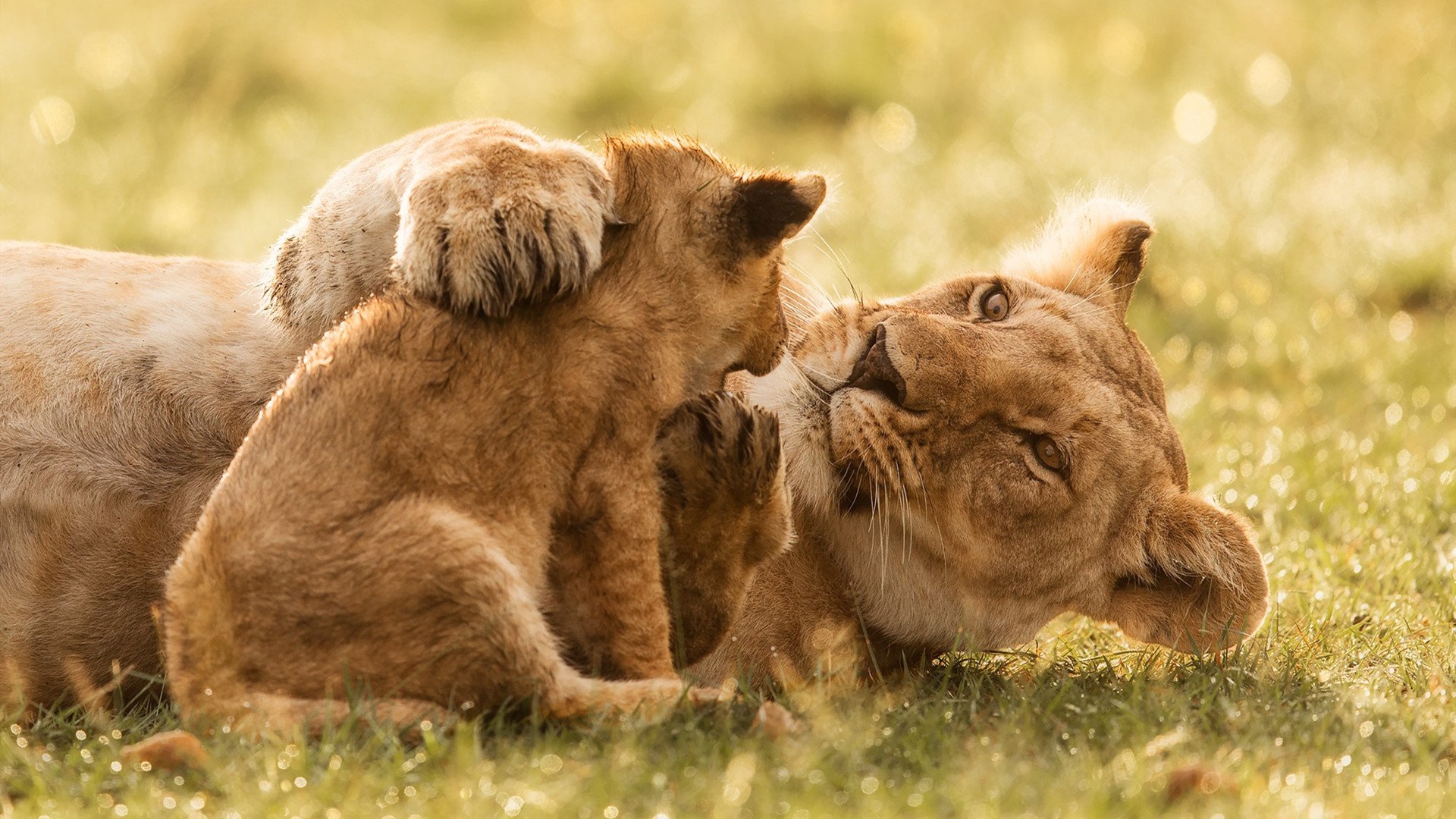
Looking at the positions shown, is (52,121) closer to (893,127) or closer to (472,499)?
(893,127)

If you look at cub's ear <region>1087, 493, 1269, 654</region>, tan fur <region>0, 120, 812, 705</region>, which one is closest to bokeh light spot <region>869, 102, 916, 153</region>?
cub's ear <region>1087, 493, 1269, 654</region>

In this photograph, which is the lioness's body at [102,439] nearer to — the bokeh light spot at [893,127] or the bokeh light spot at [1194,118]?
the bokeh light spot at [893,127]

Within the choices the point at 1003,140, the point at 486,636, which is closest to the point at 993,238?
the point at 1003,140

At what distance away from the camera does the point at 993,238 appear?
26.9ft

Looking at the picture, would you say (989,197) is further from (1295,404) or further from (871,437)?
(871,437)

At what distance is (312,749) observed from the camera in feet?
8.62

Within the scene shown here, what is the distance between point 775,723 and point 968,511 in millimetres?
998

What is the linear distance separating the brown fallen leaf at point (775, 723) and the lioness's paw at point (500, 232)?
0.82 m

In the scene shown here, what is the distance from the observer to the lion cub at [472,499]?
260cm

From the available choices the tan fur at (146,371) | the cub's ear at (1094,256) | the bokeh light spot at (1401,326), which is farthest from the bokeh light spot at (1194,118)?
the tan fur at (146,371)

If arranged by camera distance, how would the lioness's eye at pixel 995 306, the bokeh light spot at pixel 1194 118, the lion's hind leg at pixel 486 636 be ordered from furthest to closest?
the bokeh light spot at pixel 1194 118 → the lioness's eye at pixel 995 306 → the lion's hind leg at pixel 486 636

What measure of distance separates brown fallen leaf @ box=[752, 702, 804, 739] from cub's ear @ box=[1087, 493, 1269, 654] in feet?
3.84

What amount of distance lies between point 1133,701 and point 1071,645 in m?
0.84

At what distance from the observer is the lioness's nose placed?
3.61 m
